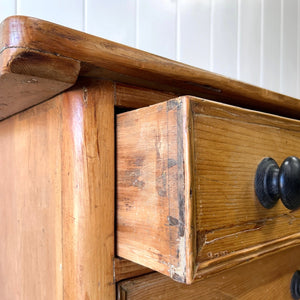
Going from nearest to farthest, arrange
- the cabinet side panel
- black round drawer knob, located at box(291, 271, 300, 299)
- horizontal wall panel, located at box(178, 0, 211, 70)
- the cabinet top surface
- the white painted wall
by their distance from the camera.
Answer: the cabinet top surface
the cabinet side panel
black round drawer knob, located at box(291, 271, 300, 299)
the white painted wall
horizontal wall panel, located at box(178, 0, 211, 70)

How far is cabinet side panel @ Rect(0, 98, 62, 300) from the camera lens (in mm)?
372

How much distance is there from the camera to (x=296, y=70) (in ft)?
4.81

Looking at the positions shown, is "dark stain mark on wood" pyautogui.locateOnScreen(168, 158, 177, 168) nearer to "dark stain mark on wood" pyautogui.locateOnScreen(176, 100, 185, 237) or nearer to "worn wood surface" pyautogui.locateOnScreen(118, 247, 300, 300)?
"dark stain mark on wood" pyautogui.locateOnScreen(176, 100, 185, 237)

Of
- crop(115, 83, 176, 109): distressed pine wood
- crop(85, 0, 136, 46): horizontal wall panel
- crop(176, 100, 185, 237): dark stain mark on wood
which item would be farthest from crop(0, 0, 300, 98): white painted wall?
crop(176, 100, 185, 237): dark stain mark on wood

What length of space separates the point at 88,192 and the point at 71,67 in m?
0.12

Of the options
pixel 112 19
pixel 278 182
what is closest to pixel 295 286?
pixel 278 182

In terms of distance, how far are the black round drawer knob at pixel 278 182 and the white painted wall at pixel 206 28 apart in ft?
2.05

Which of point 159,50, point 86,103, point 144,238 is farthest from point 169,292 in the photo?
point 159,50

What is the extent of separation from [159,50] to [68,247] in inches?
29.3

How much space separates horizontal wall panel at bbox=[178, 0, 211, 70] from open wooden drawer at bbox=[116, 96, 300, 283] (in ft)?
2.39

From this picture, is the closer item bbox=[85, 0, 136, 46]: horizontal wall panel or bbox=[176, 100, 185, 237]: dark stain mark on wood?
bbox=[176, 100, 185, 237]: dark stain mark on wood

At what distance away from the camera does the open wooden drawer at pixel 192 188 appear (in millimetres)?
276

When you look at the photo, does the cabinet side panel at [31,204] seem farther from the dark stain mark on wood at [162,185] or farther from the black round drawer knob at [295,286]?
the black round drawer knob at [295,286]

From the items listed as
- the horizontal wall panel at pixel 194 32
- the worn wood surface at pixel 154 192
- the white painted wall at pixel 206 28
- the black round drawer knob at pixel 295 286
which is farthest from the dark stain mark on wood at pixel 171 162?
the horizontal wall panel at pixel 194 32
